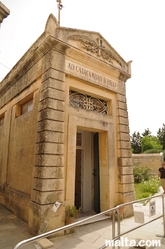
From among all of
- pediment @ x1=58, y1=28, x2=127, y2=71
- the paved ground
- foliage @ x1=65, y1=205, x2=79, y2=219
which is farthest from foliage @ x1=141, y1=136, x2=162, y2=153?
foliage @ x1=65, y1=205, x2=79, y2=219

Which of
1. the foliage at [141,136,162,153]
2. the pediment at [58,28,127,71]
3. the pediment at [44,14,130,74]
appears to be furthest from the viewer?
the foliage at [141,136,162,153]

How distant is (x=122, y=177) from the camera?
5781 mm

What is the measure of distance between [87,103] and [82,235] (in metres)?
3.76

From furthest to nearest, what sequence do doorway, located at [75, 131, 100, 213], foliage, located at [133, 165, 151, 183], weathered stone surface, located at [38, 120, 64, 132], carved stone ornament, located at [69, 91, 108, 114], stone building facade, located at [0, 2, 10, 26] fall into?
foliage, located at [133, 165, 151, 183] → doorway, located at [75, 131, 100, 213] → carved stone ornament, located at [69, 91, 108, 114] → weathered stone surface, located at [38, 120, 64, 132] → stone building facade, located at [0, 2, 10, 26]

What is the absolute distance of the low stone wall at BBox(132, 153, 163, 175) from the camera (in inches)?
672

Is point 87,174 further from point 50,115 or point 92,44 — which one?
point 92,44

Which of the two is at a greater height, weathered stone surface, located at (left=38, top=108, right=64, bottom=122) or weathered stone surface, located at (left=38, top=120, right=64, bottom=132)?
weathered stone surface, located at (left=38, top=108, right=64, bottom=122)

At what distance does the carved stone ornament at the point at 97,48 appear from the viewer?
5727 millimetres

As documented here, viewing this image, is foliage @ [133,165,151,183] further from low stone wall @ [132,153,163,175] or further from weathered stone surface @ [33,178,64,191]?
weathered stone surface @ [33,178,64,191]

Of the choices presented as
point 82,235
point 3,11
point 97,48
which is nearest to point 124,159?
point 82,235

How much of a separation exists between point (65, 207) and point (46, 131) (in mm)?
2031

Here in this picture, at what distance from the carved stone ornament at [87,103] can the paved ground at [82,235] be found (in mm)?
3453

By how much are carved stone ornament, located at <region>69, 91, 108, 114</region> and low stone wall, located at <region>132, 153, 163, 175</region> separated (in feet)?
42.0

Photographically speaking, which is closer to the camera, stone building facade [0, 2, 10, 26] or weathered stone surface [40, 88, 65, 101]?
stone building facade [0, 2, 10, 26]
